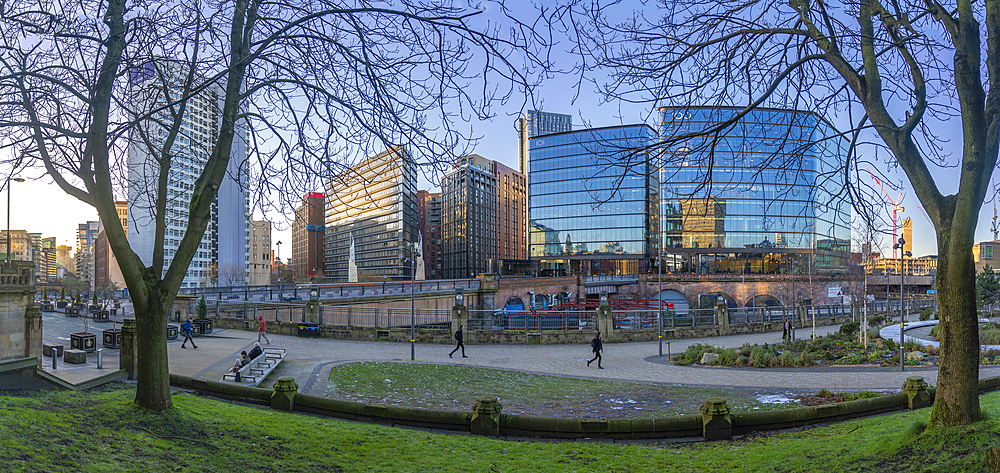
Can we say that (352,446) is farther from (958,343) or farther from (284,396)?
(958,343)

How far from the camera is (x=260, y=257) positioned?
168875 mm

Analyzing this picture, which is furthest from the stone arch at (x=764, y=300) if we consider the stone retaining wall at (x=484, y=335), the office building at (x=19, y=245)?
the office building at (x=19, y=245)

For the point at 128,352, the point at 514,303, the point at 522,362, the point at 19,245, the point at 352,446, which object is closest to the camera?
the point at 352,446

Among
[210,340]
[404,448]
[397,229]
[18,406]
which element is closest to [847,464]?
[404,448]

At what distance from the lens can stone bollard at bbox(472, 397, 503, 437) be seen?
10.2 meters

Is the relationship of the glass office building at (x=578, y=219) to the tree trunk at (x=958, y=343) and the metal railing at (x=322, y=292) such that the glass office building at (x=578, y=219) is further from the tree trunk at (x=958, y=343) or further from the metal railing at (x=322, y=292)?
the tree trunk at (x=958, y=343)

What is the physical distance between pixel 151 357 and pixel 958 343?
11286mm

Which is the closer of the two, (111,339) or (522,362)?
(111,339)

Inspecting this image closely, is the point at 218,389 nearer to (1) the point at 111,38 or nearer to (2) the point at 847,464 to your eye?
(1) the point at 111,38

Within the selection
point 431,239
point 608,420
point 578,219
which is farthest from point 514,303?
point 431,239

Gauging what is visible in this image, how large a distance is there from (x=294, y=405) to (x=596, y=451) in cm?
654

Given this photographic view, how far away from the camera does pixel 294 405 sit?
11.6 m

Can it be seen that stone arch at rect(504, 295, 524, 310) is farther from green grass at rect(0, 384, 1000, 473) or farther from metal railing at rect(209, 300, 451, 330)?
green grass at rect(0, 384, 1000, 473)

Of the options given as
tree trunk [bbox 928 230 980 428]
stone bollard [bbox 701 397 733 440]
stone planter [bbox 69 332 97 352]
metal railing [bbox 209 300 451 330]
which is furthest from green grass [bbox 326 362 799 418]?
metal railing [bbox 209 300 451 330]
